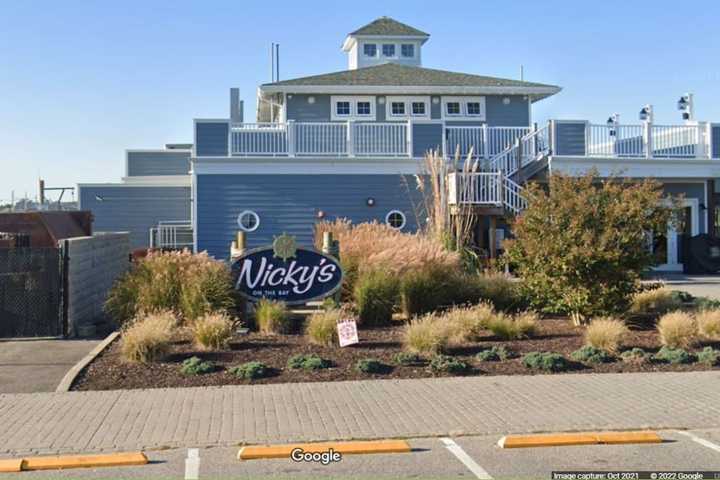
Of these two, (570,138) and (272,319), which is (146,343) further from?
(570,138)

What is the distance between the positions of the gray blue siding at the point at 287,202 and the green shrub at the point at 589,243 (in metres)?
11.3

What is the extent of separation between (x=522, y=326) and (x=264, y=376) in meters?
4.42

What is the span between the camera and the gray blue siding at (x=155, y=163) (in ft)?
106

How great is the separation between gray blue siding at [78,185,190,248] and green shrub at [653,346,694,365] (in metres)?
21.8

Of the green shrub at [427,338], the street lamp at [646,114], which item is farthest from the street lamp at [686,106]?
the green shrub at [427,338]

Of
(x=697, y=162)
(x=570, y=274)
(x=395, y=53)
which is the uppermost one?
(x=395, y=53)

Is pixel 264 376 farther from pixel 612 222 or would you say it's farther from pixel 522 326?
pixel 612 222

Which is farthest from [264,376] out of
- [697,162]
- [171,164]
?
[171,164]

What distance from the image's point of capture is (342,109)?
30203mm

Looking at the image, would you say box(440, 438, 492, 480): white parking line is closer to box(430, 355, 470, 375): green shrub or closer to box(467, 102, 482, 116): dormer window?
box(430, 355, 470, 375): green shrub

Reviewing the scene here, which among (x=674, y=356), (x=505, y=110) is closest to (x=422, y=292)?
(x=674, y=356)

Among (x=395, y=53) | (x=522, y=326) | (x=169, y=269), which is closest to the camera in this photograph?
(x=522, y=326)

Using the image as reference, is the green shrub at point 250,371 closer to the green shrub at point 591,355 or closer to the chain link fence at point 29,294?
the green shrub at point 591,355

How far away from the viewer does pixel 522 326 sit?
13016mm
